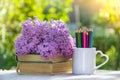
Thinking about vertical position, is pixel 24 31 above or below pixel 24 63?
above

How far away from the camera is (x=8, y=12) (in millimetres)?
7039

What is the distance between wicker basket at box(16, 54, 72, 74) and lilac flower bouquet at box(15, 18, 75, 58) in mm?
23

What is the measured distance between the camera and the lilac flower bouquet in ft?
6.75

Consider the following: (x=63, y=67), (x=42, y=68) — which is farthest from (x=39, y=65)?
(x=63, y=67)

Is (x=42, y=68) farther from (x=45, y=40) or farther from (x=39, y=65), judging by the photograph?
(x=45, y=40)

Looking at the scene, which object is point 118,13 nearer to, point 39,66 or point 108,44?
point 108,44

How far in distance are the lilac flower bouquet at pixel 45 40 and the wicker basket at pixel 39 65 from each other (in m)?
0.02

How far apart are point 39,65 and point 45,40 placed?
0.37ft

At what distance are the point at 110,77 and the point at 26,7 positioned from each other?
→ 18.4 ft

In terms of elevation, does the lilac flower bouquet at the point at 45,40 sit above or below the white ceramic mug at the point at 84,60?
above

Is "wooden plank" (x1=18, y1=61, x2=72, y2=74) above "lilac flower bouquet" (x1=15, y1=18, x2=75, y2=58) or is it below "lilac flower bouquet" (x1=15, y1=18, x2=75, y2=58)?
below

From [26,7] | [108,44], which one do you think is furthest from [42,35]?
[26,7]

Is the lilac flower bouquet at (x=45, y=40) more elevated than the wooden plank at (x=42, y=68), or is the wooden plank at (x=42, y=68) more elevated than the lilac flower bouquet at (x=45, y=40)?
the lilac flower bouquet at (x=45, y=40)

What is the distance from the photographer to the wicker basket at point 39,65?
2.07 m
